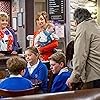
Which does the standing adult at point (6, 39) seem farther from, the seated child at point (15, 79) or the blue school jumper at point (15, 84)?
the blue school jumper at point (15, 84)

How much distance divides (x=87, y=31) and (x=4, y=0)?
7.26 m

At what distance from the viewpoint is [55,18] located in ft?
23.1

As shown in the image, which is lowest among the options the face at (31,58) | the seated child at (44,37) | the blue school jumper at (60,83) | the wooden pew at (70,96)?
the blue school jumper at (60,83)

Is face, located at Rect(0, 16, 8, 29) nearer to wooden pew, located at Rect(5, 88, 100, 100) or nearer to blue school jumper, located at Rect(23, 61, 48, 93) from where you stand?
blue school jumper, located at Rect(23, 61, 48, 93)

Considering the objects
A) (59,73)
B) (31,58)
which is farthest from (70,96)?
(31,58)

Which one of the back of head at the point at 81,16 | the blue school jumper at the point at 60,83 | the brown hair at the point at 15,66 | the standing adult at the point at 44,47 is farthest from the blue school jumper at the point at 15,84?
the standing adult at the point at 44,47

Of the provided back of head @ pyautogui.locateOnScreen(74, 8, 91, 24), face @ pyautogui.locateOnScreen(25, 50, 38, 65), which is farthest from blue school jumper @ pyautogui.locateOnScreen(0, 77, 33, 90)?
back of head @ pyautogui.locateOnScreen(74, 8, 91, 24)

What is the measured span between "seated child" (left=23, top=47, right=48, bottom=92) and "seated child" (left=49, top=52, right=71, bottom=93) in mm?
125

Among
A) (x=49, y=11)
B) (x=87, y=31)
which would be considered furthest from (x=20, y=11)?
(x=87, y=31)

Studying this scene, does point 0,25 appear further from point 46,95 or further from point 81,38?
point 46,95

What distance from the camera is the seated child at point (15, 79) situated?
315 centimetres

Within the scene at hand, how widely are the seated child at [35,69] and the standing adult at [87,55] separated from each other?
0.49 meters

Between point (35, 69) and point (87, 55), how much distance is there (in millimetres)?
758

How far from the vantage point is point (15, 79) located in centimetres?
321
